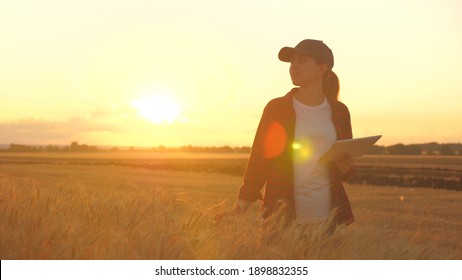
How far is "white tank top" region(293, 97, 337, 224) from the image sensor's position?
444 cm

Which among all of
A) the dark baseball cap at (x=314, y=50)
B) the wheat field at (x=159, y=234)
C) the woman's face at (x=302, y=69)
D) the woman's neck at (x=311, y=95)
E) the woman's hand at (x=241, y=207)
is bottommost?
the wheat field at (x=159, y=234)

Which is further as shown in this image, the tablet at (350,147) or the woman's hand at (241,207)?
the woman's hand at (241,207)

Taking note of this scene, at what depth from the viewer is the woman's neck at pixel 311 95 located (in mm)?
4512

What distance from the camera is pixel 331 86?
4.65 m

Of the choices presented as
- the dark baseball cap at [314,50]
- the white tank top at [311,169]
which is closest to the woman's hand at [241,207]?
the white tank top at [311,169]

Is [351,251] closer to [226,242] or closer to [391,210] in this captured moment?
[226,242]

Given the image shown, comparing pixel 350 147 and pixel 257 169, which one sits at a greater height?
pixel 350 147

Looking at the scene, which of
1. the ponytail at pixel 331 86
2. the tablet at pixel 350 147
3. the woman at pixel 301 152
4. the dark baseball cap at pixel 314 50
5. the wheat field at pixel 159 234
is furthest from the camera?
the ponytail at pixel 331 86

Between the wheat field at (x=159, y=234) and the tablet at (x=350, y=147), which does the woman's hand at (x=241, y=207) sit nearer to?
the wheat field at (x=159, y=234)

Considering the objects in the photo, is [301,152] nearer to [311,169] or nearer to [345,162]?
[311,169]

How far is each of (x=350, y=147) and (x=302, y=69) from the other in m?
0.71

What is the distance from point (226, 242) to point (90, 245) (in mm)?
825

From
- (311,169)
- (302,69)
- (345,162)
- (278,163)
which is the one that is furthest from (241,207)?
(302,69)
